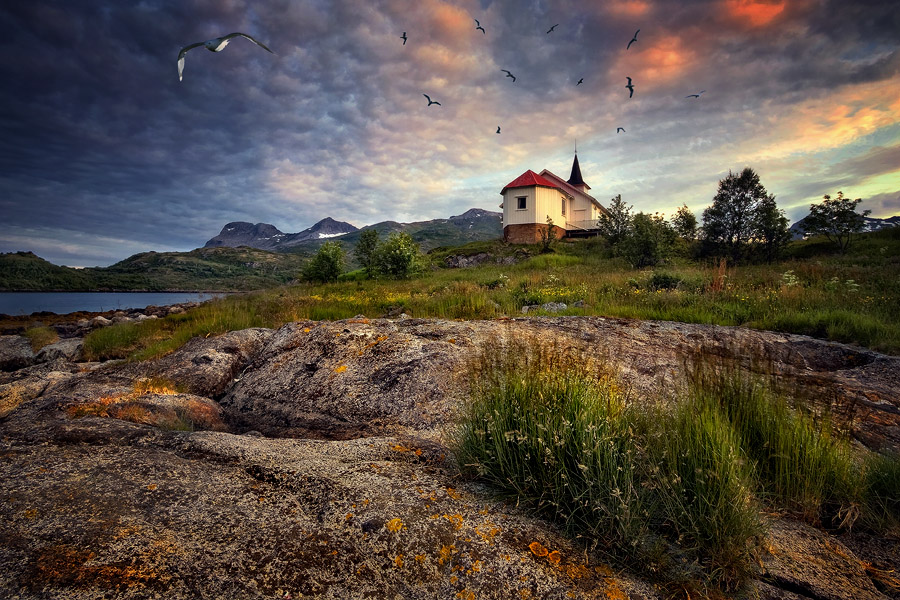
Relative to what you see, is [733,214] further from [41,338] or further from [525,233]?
[41,338]

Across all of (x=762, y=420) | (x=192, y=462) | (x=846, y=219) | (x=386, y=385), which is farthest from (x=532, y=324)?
(x=846, y=219)

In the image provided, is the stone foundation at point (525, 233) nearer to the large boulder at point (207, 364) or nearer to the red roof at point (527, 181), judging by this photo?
the red roof at point (527, 181)

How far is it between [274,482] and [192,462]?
0.64 metres

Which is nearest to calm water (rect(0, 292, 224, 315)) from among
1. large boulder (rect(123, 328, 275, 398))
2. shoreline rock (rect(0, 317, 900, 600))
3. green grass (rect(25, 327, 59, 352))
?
green grass (rect(25, 327, 59, 352))

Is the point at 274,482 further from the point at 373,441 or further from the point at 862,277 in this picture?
the point at 862,277

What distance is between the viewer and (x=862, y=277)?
47.0 ft

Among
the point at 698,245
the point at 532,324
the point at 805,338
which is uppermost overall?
the point at 698,245

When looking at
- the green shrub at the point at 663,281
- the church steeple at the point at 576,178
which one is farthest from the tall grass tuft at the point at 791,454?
the church steeple at the point at 576,178

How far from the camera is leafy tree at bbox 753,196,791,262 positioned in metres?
27.5

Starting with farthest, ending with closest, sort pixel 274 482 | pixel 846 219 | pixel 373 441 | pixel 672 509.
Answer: pixel 846 219 < pixel 373 441 < pixel 274 482 < pixel 672 509

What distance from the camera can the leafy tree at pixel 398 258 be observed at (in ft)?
90.7

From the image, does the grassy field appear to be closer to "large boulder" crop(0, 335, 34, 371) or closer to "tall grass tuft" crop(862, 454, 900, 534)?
"large boulder" crop(0, 335, 34, 371)

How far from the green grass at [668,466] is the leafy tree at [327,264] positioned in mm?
29905

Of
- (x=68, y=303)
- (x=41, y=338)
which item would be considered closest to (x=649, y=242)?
(x=41, y=338)
